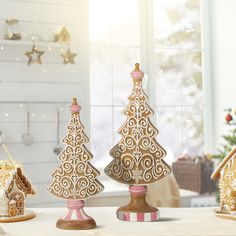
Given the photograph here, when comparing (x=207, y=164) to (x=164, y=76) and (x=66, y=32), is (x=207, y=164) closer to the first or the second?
(x=164, y=76)

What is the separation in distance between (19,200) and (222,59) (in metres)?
3.46

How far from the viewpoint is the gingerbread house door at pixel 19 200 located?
1313 millimetres

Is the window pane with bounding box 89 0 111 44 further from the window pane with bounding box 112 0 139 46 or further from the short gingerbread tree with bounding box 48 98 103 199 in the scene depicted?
the short gingerbread tree with bounding box 48 98 103 199

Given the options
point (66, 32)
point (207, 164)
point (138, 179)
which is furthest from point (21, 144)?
point (138, 179)

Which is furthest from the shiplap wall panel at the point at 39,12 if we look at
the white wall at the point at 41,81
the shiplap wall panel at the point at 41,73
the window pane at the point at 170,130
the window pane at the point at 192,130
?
the window pane at the point at 192,130

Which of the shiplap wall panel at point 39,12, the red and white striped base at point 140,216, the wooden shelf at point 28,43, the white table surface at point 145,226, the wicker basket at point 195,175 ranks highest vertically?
the shiplap wall panel at point 39,12

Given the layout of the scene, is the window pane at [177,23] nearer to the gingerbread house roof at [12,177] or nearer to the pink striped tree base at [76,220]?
the gingerbread house roof at [12,177]

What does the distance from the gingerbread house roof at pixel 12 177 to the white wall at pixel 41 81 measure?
7.35 feet

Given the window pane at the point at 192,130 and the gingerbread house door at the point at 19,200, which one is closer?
the gingerbread house door at the point at 19,200

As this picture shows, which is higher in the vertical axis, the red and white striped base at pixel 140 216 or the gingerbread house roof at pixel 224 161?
the gingerbread house roof at pixel 224 161

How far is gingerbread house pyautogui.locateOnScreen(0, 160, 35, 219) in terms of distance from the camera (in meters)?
1.30

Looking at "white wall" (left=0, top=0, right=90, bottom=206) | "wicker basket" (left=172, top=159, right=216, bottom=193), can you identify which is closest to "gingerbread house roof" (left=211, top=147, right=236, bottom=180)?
"white wall" (left=0, top=0, right=90, bottom=206)

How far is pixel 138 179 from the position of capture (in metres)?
1.24

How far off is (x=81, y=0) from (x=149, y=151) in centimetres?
288
